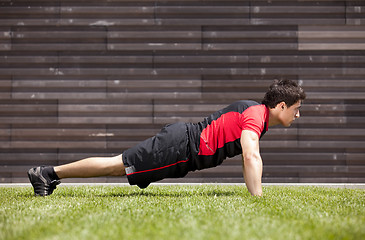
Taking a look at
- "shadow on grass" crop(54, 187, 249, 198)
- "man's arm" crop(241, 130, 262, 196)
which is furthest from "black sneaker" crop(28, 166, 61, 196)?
"man's arm" crop(241, 130, 262, 196)

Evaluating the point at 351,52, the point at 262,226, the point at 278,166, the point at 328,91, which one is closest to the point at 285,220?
the point at 262,226

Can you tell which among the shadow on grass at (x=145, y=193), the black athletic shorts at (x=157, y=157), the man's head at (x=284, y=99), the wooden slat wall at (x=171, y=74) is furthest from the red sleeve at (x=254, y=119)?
the wooden slat wall at (x=171, y=74)

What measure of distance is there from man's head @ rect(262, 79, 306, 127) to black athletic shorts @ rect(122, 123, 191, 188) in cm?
83

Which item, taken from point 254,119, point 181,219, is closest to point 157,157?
point 254,119

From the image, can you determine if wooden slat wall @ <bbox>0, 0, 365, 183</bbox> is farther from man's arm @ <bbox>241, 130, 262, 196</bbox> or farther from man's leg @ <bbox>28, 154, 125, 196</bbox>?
man's arm @ <bbox>241, 130, 262, 196</bbox>

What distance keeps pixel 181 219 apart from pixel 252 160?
1.04m

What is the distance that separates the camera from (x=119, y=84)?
17.0ft

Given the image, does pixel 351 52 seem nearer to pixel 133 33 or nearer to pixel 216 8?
pixel 216 8

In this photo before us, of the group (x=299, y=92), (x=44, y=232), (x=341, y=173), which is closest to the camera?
(x=44, y=232)

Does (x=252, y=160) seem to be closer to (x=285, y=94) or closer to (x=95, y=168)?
(x=285, y=94)

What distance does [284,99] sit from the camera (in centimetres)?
329

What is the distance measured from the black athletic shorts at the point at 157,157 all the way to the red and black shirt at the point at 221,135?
97mm

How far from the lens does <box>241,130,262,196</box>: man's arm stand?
291 cm

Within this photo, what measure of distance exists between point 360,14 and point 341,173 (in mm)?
2257
